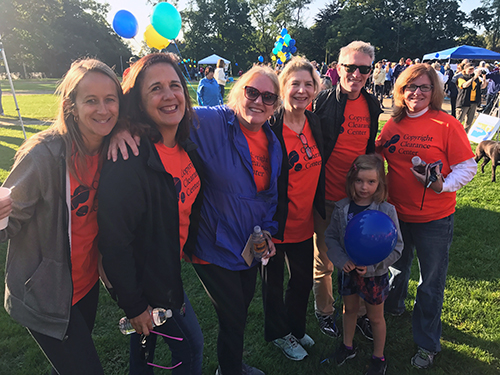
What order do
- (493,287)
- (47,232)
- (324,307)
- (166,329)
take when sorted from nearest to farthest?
(47,232) → (166,329) → (324,307) → (493,287)

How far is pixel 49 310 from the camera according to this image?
4.99ft

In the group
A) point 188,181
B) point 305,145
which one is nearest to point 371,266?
point 305,145

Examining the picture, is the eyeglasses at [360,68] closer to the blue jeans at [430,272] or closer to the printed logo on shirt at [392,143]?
the printed logo on shirt at [392,143]

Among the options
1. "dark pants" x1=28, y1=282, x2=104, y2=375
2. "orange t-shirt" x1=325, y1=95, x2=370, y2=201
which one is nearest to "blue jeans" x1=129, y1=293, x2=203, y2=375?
"dark pants" x1=28, y1=282, x2=104, y2=375

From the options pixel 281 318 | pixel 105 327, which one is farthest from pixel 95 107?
pixel 105 327

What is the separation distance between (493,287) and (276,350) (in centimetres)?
265

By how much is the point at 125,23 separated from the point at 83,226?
857cm

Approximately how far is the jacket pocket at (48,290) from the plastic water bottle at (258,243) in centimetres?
109

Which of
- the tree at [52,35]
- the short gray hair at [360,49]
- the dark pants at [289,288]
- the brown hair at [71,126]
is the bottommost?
the dark pants at [289,288]

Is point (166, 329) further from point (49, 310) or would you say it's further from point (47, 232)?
point (47, 232)

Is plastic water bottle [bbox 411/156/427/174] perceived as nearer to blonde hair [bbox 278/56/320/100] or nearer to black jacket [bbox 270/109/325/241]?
black jacket [bbox 270/109/325/241]

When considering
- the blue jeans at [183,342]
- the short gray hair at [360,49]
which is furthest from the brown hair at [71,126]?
the short gray hair at [360,49]

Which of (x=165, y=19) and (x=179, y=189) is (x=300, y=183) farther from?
(x=165, y=19)

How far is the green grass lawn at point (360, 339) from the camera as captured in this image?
2.65m
